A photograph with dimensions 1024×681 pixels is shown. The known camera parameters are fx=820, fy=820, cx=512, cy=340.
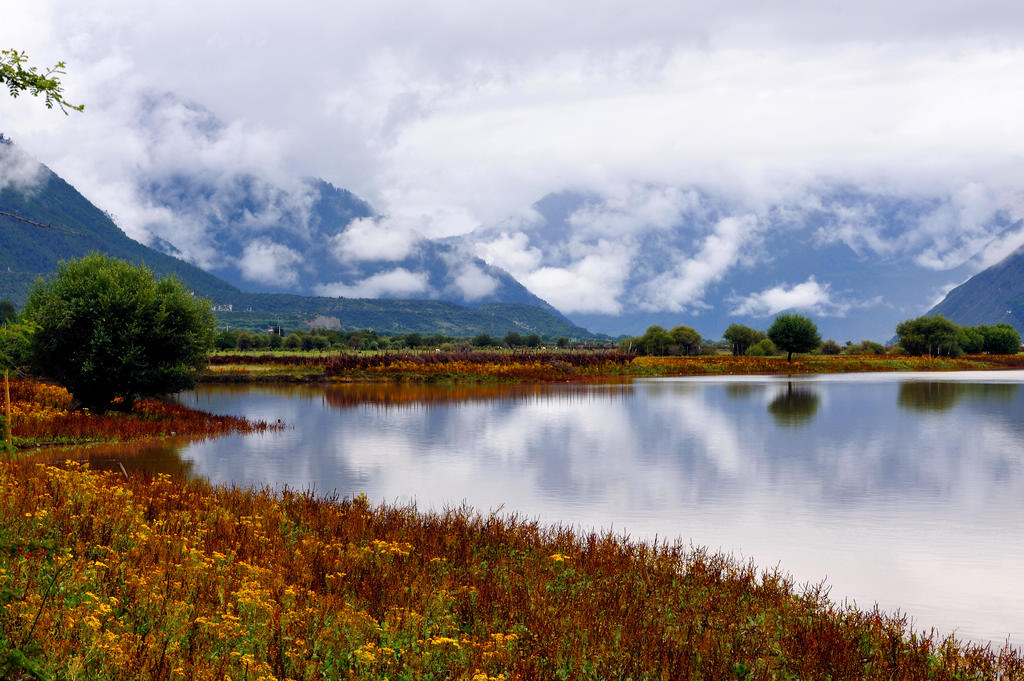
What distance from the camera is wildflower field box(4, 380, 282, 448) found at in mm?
35281

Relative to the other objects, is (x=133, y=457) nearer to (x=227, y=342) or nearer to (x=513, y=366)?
(x=513, y=366)

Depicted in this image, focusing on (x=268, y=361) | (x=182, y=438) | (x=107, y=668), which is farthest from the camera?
(x=268, y=361)

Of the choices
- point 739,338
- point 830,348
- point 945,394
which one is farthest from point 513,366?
point 830,348

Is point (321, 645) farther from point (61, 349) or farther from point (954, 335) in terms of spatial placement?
point (954, 335)

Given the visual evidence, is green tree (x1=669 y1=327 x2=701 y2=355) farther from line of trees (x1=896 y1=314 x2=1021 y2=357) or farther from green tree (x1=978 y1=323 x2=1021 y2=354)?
green tree (x1=978 y1=323 x2=1021 y2=354)

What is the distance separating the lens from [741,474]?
31.2 metres

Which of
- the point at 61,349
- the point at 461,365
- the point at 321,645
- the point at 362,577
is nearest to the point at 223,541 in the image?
the point at 362,577

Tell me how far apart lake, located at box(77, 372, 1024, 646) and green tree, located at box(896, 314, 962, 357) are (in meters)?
97.2

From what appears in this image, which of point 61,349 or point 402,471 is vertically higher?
point 61,349

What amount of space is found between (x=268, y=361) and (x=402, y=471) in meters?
93.0

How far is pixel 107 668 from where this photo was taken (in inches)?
338

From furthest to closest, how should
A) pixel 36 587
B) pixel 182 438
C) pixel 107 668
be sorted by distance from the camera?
pixel 182 438 → pixel 36 587 → pixel 107 668

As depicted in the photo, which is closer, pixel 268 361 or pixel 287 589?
pixel 287 589

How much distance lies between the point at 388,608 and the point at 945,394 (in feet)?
242
